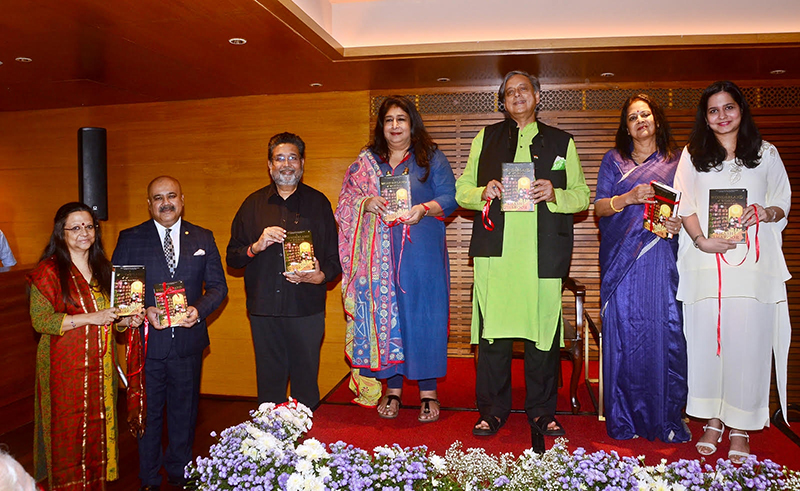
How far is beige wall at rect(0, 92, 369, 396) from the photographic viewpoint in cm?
527

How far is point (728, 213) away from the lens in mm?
2568

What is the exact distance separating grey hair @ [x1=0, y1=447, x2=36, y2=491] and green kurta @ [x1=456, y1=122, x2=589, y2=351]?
2026 mm

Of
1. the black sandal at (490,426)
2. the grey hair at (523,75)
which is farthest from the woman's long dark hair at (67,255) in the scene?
the grey hair at (523,75)

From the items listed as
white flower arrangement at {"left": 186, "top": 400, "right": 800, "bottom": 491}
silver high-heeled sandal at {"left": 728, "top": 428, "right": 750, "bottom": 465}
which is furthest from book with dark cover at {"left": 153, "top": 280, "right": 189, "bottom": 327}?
silver high-heeled sandal at {"left": 728, "top": 428, "right": 750, "bottom": 465}

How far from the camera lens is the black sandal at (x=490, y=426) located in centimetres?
279

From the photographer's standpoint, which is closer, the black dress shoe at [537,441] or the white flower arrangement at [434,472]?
the white flower arrangement at [434,472]

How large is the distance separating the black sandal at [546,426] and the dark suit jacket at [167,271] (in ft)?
5.99

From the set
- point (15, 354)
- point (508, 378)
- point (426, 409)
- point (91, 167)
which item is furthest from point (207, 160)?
point (508, 378)

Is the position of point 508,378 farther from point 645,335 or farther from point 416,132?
point 416,132

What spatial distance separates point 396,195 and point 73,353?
6.08ft

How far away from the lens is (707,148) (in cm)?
269

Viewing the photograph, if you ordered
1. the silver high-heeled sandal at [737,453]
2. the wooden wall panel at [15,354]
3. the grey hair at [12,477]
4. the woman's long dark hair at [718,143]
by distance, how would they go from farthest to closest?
1. the wooden wall panel at [15,354]
2. the woman's long dark hair at [718,143]
3. the silver high-heeled sandal at [737,453]
4. the grey hair at [12,477]

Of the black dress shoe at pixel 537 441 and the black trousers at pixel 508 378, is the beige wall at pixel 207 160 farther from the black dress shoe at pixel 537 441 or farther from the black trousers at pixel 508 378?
the black dress shoe at pixel 537 441

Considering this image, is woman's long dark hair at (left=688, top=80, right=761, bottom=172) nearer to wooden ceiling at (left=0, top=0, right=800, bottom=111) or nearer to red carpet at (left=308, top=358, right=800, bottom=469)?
red carpet at (left=308, top=358, right=800, bottom=469)
